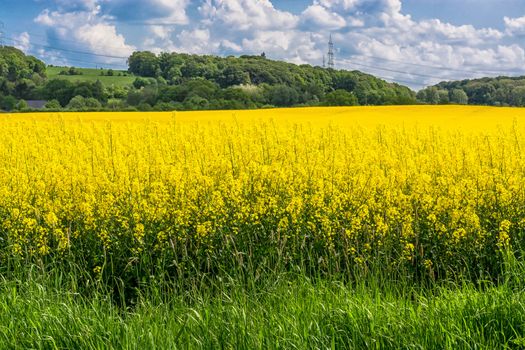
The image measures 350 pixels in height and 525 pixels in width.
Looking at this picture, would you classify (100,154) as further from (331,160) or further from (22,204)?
(331,160)

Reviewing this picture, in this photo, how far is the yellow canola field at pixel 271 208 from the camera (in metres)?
6.63

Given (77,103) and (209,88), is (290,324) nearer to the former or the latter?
(209,88)

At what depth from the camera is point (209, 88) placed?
43344 mm

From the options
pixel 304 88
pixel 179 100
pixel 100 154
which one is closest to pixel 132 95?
pixel 179 100

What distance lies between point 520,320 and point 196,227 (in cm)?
350

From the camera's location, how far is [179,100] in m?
41.5

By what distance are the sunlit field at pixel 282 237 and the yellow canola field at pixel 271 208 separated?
0.03 m

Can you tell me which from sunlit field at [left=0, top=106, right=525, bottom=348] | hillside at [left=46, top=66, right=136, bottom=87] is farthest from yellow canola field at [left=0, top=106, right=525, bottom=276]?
hillside at [left=46, top=66, right=136, bottom=87]

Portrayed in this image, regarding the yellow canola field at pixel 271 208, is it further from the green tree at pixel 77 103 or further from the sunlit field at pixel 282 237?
the green tree at pixel 77 103

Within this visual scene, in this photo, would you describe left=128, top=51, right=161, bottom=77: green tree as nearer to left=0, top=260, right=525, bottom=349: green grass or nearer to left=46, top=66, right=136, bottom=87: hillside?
left=46, top=66, right=136, bottom=87: hillside

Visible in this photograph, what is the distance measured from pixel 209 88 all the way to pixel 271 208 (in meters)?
36.7

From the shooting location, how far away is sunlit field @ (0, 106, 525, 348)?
4.68 m

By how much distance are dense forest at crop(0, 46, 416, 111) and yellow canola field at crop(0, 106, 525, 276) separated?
29589 mm

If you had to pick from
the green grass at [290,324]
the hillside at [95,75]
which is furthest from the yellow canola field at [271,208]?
the hillside at [95,75]
